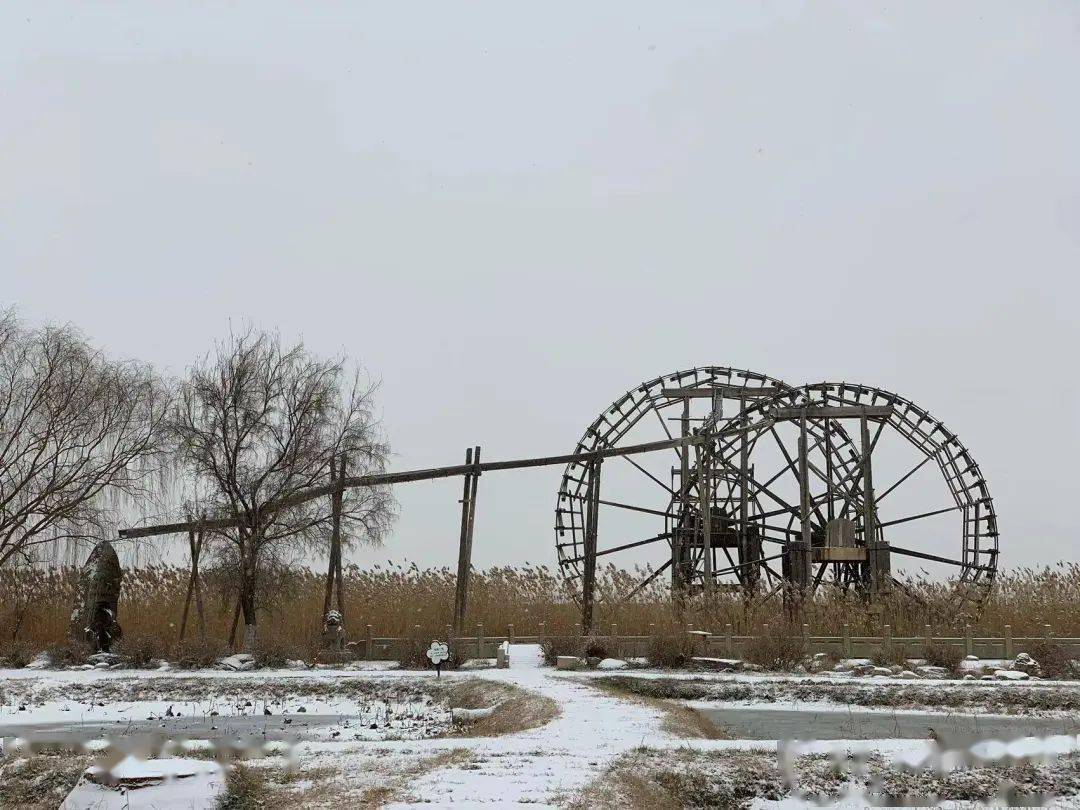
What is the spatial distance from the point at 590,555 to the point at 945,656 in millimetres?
7714

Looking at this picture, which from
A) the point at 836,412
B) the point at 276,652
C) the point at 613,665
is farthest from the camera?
the point at 836,412

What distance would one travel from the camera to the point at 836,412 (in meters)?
30.6

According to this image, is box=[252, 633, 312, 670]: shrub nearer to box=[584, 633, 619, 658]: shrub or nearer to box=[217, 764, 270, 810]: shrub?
box=[584, 633, 619, 658]: shrub

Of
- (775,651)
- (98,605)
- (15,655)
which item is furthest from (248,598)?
(775,651)

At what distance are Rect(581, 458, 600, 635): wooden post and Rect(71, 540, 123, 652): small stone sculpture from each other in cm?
947

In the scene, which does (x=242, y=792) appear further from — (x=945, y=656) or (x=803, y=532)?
(x=803, y=532)

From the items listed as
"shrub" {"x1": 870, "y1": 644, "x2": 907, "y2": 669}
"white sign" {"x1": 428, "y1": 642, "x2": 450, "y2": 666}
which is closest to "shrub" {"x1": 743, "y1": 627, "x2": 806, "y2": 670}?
"shrub" {"x1": 870, "y1": 644, "x2": 907, "y2": 669}

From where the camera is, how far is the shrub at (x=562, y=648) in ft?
70.4

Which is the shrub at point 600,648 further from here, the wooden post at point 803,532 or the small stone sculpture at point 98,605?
the small stone sculpture at point 98,605

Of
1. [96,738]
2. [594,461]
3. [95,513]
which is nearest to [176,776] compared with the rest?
[96,738]

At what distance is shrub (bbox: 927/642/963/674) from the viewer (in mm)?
19375

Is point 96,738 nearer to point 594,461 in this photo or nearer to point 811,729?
point 811,729

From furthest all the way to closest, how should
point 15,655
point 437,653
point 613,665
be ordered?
1. point 15,655
2. point 613,665
3. point 437,653

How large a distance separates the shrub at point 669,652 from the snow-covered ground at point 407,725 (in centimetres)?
127
